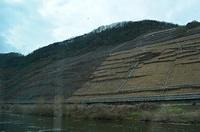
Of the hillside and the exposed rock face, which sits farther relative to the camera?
the exposed rock face

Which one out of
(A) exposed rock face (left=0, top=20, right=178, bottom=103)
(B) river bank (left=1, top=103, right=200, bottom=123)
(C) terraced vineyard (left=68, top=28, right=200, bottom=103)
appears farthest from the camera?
(A) exposed rock face (left=0, top=20, right=178, bottom=103)

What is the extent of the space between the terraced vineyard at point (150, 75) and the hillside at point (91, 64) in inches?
15.0

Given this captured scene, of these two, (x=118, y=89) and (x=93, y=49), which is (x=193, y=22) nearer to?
(x=93, y=49)

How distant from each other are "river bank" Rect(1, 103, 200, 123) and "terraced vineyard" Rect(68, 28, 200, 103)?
13.4 feet

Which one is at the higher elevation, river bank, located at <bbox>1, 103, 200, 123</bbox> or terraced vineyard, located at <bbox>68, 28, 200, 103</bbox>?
terraced vineyard, located at <bbox>68, 28, 200, 103</bbox>

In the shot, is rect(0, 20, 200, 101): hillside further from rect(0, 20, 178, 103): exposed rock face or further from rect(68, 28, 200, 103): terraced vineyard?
rect(68, 28, 200, 103): terraced vineyard

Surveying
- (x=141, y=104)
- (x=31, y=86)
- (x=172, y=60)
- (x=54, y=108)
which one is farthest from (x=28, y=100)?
(x=141, y=104)

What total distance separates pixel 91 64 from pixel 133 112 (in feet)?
190

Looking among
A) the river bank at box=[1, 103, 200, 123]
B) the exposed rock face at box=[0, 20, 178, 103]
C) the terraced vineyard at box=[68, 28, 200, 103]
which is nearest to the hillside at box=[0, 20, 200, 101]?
the exposed rock face at box=[0, 20, 178, 103]

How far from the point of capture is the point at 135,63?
115 meters

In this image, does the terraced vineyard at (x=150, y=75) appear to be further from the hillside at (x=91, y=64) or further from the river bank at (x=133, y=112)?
the river bank at (x=133, y=112)

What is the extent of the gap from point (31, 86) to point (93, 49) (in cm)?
3453

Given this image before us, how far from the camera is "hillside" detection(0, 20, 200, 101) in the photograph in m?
112

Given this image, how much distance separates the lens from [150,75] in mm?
99500
